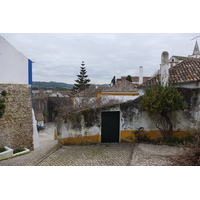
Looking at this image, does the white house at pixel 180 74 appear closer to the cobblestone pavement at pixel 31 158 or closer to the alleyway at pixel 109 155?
the alleyway at pixel 109 155

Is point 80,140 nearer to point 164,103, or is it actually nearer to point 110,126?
point 110,126

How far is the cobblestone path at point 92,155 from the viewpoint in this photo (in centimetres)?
596

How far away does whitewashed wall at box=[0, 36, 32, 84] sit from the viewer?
8.12 m

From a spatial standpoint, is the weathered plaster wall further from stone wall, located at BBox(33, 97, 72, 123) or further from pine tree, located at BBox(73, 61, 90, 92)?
pine tree, located at BBox(73, 61, 90, 92)

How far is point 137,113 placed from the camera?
326 inches

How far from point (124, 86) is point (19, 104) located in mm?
12132

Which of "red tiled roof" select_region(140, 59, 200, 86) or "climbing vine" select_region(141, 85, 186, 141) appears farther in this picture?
"red tiled roof" select_region(140, 59, 200, 86)

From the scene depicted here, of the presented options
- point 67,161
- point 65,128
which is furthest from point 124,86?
point 67,161

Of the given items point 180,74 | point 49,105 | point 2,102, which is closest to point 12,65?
point 2,102

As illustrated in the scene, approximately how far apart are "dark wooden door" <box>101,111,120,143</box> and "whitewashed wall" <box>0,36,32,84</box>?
17.6 ft

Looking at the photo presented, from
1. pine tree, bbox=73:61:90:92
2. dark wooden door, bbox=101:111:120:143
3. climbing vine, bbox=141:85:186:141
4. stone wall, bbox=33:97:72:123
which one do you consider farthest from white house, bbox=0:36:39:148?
pine tree, bbox=73:61:90:92

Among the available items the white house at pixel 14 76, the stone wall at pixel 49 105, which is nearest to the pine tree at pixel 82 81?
the stone wall at pixel 49 105

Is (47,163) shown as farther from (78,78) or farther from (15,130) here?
(78,78)

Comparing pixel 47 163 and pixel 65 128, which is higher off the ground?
pixel 65 128
